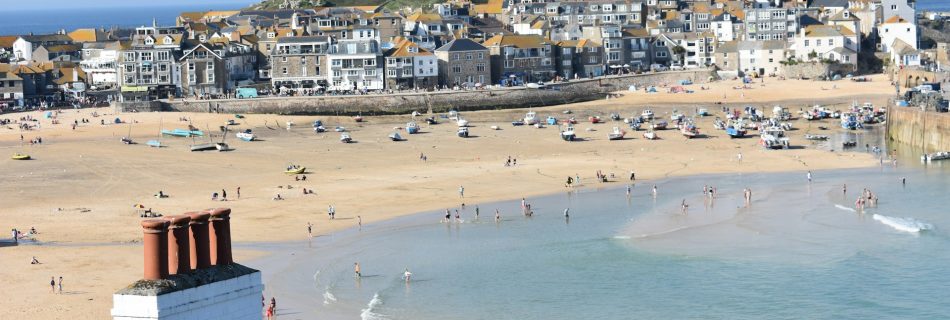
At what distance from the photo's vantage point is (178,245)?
827 centimetres

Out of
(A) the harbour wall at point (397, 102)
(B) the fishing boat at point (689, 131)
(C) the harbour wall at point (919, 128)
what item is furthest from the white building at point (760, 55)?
(B) the fishing boat at point (689, 131)

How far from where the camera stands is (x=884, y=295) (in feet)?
102

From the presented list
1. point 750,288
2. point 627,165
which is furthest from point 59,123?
point 750,288

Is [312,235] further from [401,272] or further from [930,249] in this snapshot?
[930,249]

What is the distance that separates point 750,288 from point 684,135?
32627mm

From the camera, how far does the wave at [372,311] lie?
2959cm

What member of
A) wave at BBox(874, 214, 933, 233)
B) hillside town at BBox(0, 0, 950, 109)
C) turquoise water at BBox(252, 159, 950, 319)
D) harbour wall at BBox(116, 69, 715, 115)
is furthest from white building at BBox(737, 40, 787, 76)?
wave at BBox(874, 214, 933, 233)

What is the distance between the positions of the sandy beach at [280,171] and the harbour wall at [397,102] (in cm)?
214

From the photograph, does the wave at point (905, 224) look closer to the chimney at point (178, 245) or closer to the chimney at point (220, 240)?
the chimney at point (220, 240)

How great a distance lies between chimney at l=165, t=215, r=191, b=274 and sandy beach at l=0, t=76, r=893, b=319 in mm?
21054

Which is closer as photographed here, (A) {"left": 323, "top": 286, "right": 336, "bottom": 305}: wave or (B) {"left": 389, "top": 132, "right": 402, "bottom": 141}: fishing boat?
(A) {"left": 323, "top": 286, "right": 336, "bottom": 305}: wave

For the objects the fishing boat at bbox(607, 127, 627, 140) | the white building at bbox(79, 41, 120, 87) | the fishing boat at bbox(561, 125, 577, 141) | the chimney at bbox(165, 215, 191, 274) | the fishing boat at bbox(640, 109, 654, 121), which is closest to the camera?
the chimney at bbox(165, 215, 191, 274)

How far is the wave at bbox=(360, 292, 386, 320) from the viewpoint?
29.6 metres

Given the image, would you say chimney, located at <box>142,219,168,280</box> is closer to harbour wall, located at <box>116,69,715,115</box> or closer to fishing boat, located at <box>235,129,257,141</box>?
fishing boat, located at <box>235,129,257,141</box>
